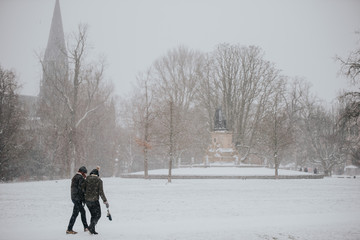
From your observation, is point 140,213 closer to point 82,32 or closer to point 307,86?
point 82,32

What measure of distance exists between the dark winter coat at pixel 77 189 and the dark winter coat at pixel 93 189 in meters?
0.14

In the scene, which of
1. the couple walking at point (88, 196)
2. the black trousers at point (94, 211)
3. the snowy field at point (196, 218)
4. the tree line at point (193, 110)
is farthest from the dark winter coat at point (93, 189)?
the tree line at point (193, 110)

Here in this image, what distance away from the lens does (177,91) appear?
5281 centimetres

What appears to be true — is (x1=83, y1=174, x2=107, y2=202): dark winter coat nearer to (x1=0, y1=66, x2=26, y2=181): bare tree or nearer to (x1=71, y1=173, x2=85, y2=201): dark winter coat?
(x1=71, y1=173, x2=85, y2=201): dark winter coat

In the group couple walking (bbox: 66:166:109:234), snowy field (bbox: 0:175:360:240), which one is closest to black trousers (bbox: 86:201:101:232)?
couple walking (bbox: 66:166:109:234)

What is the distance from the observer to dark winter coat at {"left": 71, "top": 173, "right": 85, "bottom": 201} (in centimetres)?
1109

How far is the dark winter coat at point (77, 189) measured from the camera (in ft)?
36.4

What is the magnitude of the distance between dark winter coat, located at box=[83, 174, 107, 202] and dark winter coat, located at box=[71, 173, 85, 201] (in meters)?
0.14

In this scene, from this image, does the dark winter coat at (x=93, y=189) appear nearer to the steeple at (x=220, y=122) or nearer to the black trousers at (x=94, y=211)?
the black trousers at (x=94, y=211)

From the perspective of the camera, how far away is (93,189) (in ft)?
36.3

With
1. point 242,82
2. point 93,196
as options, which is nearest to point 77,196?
point 93,196

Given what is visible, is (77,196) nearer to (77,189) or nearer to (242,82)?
(77,189)

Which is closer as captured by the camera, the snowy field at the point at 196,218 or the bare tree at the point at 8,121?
the snowy field at the point at 196,218

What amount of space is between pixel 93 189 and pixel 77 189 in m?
0.46
